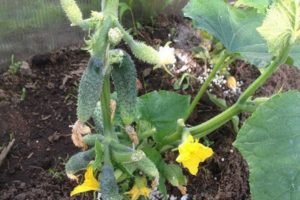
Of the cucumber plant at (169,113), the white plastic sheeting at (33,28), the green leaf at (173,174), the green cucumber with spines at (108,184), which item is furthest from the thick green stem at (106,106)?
the white plastic sheeting at (33,28)

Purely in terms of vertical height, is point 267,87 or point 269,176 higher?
point 269,176

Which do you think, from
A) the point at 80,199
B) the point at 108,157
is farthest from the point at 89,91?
the point at 80,199

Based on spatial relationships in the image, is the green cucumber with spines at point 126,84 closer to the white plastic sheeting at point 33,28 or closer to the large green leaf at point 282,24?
the large green leaf at point 282,24

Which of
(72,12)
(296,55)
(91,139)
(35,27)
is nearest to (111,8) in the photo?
(72,12)

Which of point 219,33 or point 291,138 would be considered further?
point 219,33

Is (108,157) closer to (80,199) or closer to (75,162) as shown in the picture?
(75,162)

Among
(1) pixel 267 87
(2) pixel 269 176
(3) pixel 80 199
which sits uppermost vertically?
(2) pixel 269 176

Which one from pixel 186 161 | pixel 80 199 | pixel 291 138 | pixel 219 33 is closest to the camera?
pixel 291 138

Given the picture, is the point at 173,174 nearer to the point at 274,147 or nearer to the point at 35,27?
the point at 274,147
